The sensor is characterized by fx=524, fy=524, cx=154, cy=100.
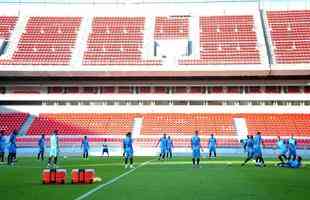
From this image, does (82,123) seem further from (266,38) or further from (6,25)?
(266,38)

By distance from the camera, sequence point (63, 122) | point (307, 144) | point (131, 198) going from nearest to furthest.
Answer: point (131, 198) < point (307, 144) < point (63, 122)

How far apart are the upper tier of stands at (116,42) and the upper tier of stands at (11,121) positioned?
27.7ft

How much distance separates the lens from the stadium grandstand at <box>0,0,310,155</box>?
5059cm

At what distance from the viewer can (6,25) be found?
58.7 metres

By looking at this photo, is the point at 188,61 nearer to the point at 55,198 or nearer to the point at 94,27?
the point at 94,27

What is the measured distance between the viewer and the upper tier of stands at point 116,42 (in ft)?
175

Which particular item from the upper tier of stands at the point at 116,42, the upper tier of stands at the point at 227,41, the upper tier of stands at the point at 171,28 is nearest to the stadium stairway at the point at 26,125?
the upper tier of stands at the point at 116,42

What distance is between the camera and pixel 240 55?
2096 inches

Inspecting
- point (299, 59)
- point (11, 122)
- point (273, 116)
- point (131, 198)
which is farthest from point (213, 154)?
point (131, 198)

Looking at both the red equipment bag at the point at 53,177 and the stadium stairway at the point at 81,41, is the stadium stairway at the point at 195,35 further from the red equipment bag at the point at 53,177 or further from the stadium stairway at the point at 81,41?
the red equipment bag at the point at 53,177

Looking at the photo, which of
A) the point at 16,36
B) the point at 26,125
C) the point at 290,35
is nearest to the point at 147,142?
the point at 26,125

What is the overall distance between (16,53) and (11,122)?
24.7 ft

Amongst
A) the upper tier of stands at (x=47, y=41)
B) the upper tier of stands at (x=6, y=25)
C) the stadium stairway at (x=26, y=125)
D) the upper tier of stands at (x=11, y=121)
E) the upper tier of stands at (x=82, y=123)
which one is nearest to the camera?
the upper tier of stands at (x=82, y=123)

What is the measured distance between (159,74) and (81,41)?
10320 mm
